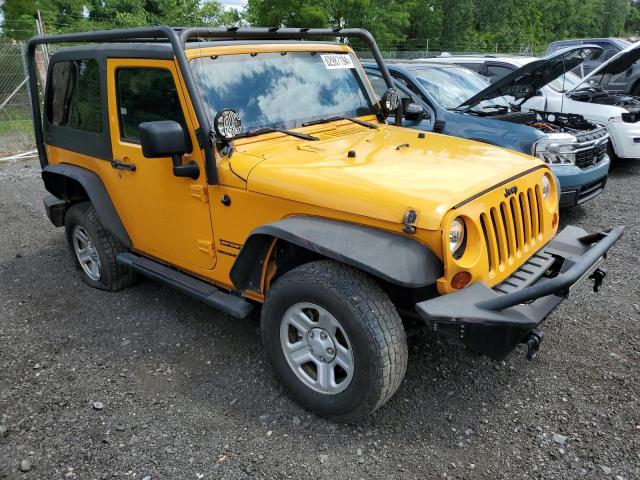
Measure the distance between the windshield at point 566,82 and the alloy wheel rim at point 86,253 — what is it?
7.39m

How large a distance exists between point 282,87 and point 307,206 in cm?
115

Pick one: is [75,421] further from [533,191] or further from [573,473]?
[533,191]

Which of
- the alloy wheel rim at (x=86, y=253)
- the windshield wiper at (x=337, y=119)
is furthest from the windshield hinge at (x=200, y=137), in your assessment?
the alloy wheel rim at (x=86, y=253)

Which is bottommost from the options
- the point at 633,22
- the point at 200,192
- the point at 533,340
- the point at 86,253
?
the point at 86,253

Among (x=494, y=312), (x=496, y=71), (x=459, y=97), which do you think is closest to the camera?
(x=494, y=312)

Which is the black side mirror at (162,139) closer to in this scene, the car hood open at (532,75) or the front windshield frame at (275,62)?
the front windshield frame at (275,62)

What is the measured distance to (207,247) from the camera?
345 centimetres

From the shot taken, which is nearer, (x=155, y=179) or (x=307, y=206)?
(x=307, y=206)

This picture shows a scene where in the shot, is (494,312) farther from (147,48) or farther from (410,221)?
(147,48)

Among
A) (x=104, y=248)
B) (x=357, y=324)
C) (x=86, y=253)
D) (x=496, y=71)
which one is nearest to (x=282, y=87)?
(x=357, y=324)

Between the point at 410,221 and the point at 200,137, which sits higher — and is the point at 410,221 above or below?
below

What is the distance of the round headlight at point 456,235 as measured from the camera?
2611mm

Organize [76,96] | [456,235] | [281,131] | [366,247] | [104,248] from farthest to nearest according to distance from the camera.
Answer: [104,248]
[76,96]
[281,131]
[456,235]
[366,247]

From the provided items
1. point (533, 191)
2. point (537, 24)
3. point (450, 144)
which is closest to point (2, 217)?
point (450, 144)
